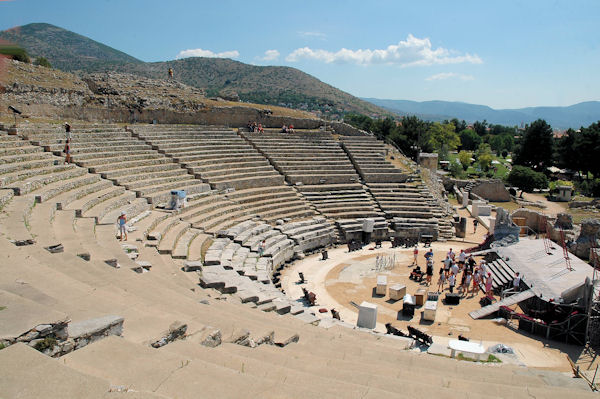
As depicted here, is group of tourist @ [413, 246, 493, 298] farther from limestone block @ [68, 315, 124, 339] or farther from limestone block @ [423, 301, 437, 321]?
limestone block @ [68, 315, 124, 339]

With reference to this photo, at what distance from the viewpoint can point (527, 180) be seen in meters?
38.9

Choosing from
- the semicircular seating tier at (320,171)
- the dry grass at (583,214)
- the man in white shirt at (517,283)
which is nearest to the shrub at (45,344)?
the man in white shirt at (517,283)

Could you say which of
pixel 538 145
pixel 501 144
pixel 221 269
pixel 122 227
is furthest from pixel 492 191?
pixel 501 144

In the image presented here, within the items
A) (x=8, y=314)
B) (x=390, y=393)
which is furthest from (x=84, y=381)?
(x=390, y=393)

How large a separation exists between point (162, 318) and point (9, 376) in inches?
103

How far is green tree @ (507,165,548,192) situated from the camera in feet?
127

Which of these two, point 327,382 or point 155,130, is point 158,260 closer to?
point 327,382

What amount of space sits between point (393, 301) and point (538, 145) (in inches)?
1707

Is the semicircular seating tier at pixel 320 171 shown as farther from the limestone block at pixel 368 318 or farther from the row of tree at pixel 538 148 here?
the row of tree at pixel 538 148

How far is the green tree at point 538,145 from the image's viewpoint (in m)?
47.9

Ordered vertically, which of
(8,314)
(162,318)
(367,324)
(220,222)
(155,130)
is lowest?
(367,324)

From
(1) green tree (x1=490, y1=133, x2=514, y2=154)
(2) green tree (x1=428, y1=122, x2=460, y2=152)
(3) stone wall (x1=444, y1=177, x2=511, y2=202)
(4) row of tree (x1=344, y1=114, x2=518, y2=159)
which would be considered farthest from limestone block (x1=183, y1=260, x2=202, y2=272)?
(1) green tree (x1=490, y1=133, x2=514, y2=154)

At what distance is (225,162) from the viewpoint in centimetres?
2214

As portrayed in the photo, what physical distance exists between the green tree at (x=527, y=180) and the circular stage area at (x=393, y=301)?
76.2 ft
